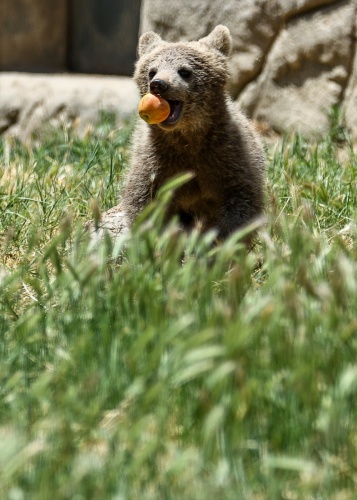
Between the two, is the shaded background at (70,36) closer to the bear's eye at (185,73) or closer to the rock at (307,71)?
the rock at (307,71)

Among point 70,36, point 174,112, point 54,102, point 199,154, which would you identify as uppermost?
point 174,112

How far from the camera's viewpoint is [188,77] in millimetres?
4664

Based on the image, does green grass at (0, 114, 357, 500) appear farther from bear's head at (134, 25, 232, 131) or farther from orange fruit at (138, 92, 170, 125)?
bear's head at (134, 25, 232, 131)

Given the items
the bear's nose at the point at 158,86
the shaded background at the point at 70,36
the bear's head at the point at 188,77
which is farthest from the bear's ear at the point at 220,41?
the shaded background at the point at 70,36

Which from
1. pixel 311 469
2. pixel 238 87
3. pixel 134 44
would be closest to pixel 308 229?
pixel 311 469

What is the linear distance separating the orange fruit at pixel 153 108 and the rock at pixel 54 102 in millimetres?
3767

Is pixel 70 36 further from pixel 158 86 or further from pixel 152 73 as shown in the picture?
pixel 158 86

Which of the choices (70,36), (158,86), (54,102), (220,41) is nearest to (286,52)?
→ (220,41)

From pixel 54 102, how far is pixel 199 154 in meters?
4.01

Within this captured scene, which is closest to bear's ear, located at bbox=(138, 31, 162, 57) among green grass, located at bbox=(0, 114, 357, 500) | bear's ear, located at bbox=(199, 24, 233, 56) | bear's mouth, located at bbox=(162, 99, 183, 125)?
bear's ear, located at bbox=(199, 24, 233, 56)

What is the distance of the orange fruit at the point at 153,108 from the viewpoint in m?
4.36

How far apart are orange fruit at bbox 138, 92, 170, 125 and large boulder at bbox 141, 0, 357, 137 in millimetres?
2633

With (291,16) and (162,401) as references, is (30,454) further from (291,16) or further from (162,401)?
(291,16)

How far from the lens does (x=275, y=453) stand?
96.6 inches
